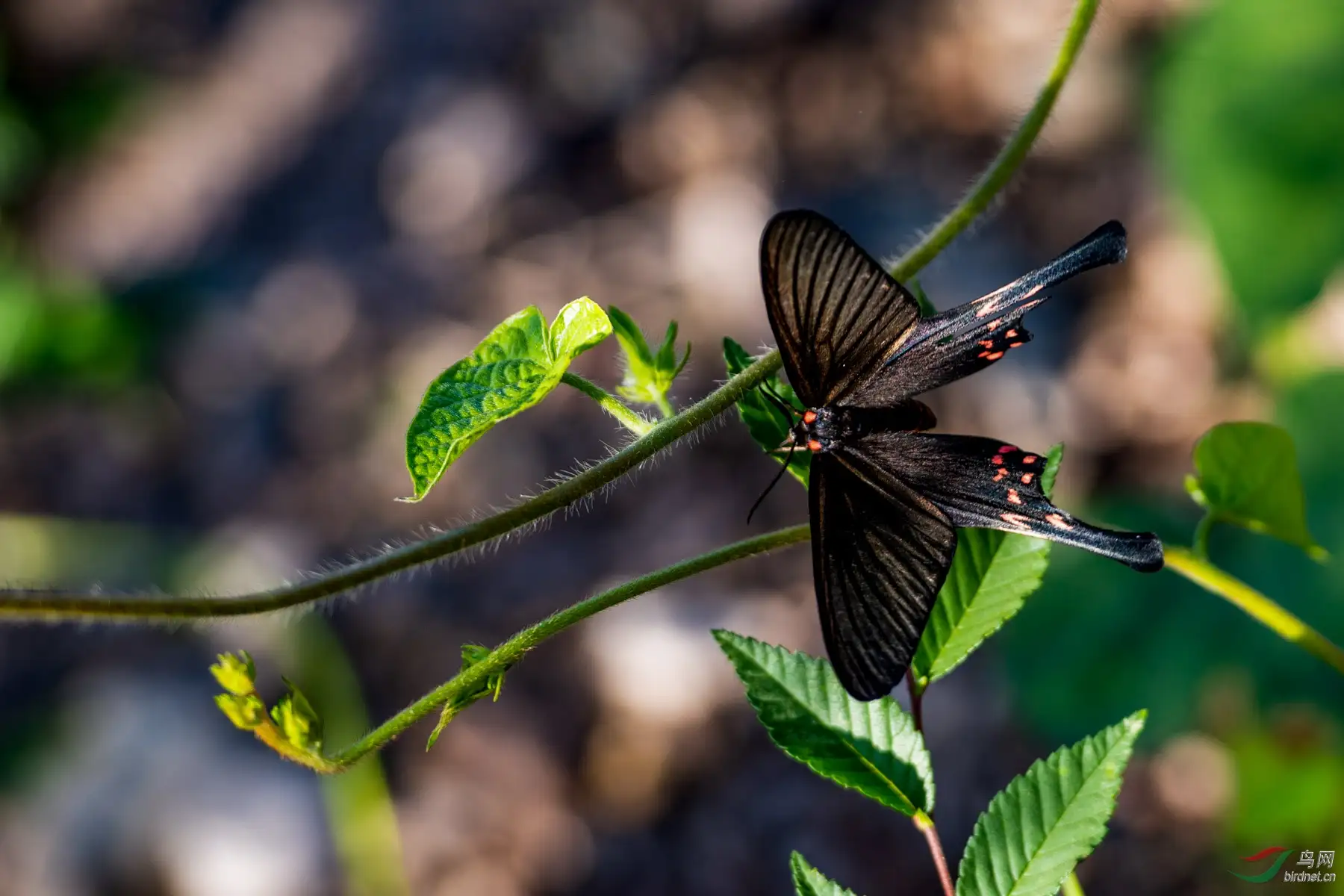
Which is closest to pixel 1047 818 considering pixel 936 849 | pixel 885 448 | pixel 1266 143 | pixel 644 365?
pixel 936 849

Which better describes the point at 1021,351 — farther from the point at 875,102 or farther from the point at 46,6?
the point at 46,6

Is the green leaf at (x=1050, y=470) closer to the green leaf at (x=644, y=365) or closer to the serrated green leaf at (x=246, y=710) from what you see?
the green leaf at (x=644, y=365)

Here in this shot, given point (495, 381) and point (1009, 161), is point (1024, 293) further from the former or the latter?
point (495, 381)

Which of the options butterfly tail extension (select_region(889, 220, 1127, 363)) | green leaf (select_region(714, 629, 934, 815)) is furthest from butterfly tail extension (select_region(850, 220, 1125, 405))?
green leaf (select_region(714, 629, 934, 815))

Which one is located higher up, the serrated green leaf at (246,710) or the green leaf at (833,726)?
the serrated green leaf at (246,710)

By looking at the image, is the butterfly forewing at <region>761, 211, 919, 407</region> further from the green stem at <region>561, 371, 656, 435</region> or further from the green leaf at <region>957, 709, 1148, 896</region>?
the green leaf at <region>957, 709, 1148, 896</region>

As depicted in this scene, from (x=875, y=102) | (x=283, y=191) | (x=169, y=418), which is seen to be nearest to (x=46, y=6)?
(x=283, y=191)

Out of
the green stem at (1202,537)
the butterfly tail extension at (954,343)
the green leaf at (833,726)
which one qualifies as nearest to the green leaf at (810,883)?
the green leaf at (833,726)
